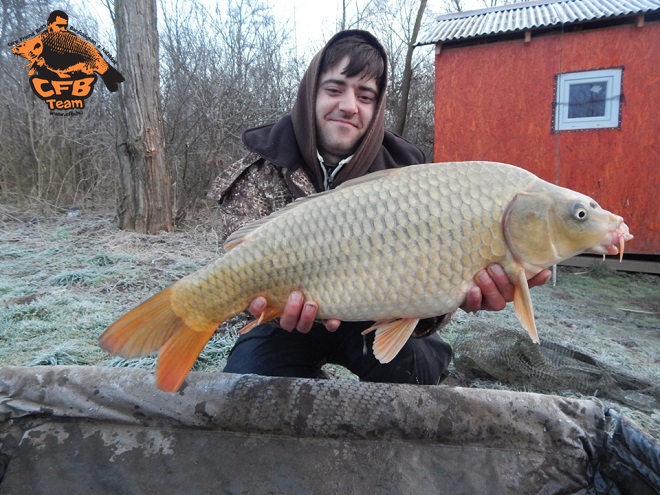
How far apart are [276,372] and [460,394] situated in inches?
23.5

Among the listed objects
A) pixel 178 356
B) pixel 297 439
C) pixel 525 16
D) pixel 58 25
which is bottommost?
pixel 297 439

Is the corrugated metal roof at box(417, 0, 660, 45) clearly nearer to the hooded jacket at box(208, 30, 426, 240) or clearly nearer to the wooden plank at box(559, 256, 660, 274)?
the wooden plank at box(559, 256, 660, 274)

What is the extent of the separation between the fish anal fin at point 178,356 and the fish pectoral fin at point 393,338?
38 centimetres

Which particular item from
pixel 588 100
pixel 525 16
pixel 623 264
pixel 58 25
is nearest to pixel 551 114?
pixel 588 100

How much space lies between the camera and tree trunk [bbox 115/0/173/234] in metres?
4.26

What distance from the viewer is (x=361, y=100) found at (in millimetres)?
1562

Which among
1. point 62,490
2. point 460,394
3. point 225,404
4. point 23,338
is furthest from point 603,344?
point 23,338

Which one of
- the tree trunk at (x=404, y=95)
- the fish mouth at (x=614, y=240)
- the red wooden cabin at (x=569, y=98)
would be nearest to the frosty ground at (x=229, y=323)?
the fish mouth at (x=614, y=240)

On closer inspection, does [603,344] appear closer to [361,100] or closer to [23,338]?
[361,100]

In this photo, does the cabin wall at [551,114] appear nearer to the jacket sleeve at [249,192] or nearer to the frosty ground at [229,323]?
the frosty ground at [229,323]

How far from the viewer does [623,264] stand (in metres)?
4.34

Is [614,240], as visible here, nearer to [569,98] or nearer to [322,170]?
[322,170]

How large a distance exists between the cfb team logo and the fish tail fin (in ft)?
17.1

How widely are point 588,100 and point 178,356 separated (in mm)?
4564
